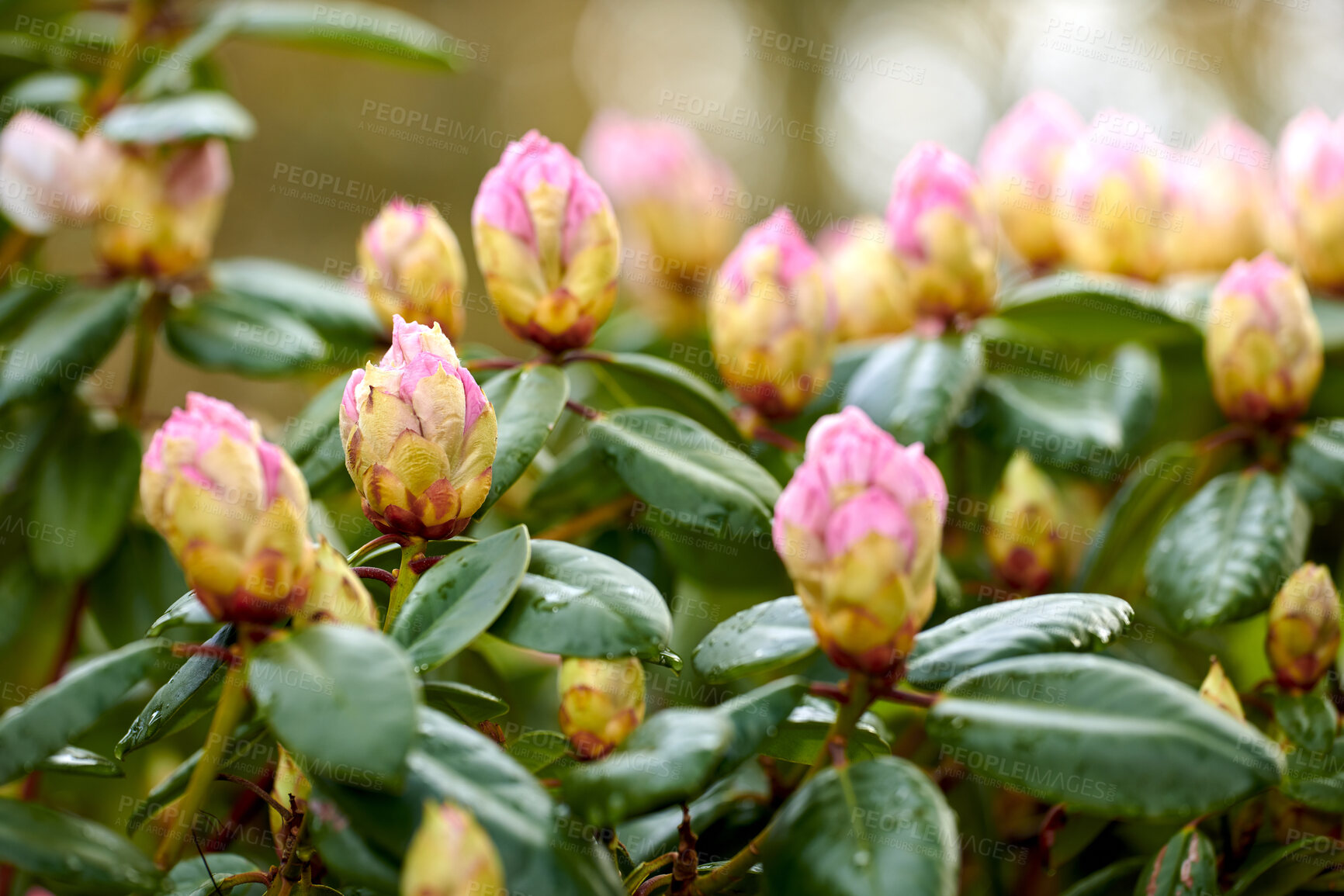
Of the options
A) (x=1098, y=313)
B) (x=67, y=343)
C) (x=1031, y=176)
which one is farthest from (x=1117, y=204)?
(x=67, y=343)

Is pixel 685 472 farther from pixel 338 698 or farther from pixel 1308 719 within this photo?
pixel 1308 719

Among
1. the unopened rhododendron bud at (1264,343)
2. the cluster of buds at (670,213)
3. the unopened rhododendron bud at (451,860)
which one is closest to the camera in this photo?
the unopened rhododendron bud at (451,860)

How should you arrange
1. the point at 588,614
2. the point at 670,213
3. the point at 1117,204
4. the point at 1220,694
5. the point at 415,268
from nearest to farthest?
the point at 588,614 → the point at 1220,694 → the point at 415,268 → the point at 1117,204 → the point at 670,213

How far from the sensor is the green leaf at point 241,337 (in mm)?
892

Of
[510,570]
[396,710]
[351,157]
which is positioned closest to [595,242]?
[510,570]

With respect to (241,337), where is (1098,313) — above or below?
above

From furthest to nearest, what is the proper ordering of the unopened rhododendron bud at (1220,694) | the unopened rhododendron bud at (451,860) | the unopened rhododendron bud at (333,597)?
the unopened rhododendron bud at (1220,694), the unopened rhododendron bud at (333,597), the unopened rhododendron bud at (451,860)

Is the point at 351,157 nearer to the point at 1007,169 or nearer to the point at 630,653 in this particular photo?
the point at 1007,169

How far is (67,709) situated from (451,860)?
213 mm

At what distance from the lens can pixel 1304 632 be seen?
649 millimetres

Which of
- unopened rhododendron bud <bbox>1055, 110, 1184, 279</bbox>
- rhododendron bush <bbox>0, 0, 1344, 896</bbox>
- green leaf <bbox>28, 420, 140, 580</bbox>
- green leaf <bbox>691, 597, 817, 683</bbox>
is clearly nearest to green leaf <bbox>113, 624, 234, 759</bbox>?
rhododendron bush <bbox>0, 0, 1344, 896</bbox>

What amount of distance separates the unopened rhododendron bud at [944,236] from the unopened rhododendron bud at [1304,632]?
14.3 inches

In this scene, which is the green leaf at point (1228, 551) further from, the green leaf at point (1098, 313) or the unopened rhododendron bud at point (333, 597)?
the unopened rhododendron bud at point (333, 597)

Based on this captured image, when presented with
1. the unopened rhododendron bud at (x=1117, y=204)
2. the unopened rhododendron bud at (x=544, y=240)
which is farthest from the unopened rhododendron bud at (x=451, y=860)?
the unopened rhododendron bud at (x=1117, y=204)
